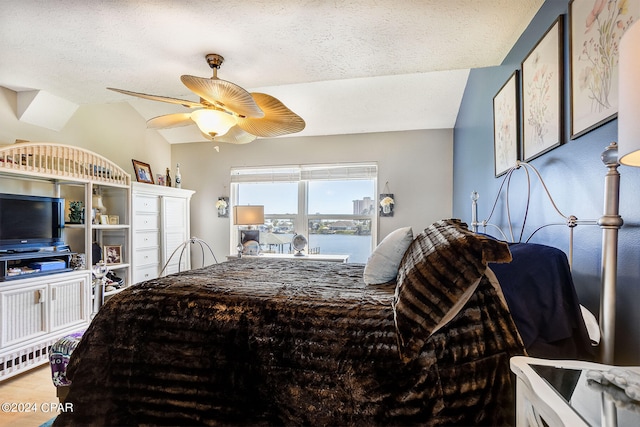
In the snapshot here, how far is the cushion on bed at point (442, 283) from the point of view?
106 centimetres

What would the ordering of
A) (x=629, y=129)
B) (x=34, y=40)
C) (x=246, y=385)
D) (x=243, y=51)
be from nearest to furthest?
1. (x=629, y=129)
2. (x=246, y=385)
3. (x=34, y=40)
4. (x=243, y=51)

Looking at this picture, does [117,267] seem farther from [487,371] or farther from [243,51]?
[487,371]

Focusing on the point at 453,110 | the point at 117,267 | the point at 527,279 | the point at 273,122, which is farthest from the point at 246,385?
the point at 453,110

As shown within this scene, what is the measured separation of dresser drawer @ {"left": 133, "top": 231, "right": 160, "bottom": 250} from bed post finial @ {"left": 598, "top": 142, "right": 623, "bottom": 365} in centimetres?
418

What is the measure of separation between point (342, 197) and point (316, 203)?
41 cm

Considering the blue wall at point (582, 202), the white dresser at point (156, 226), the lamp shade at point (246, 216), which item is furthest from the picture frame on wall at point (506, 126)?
the white dresser at point (156, 226)

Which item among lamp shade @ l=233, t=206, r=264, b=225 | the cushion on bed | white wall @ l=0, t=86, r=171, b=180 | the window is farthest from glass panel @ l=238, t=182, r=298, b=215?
the cushion on bed

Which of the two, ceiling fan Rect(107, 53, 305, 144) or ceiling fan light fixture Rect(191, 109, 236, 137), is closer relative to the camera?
ceiling fan Rect(107, 53, 305, 144)

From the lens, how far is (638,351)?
39.6 inches

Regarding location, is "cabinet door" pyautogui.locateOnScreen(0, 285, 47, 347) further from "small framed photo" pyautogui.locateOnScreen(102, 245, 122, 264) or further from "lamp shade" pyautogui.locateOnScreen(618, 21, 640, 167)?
"lamp shade" pyautogui.locateOnScreen(618, 21, 640, 167)

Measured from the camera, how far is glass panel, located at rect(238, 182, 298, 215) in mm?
4691

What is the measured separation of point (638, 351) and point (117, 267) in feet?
14.1

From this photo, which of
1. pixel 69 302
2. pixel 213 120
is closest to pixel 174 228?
pixel 69 302

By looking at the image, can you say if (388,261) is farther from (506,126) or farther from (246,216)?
(246,216)
